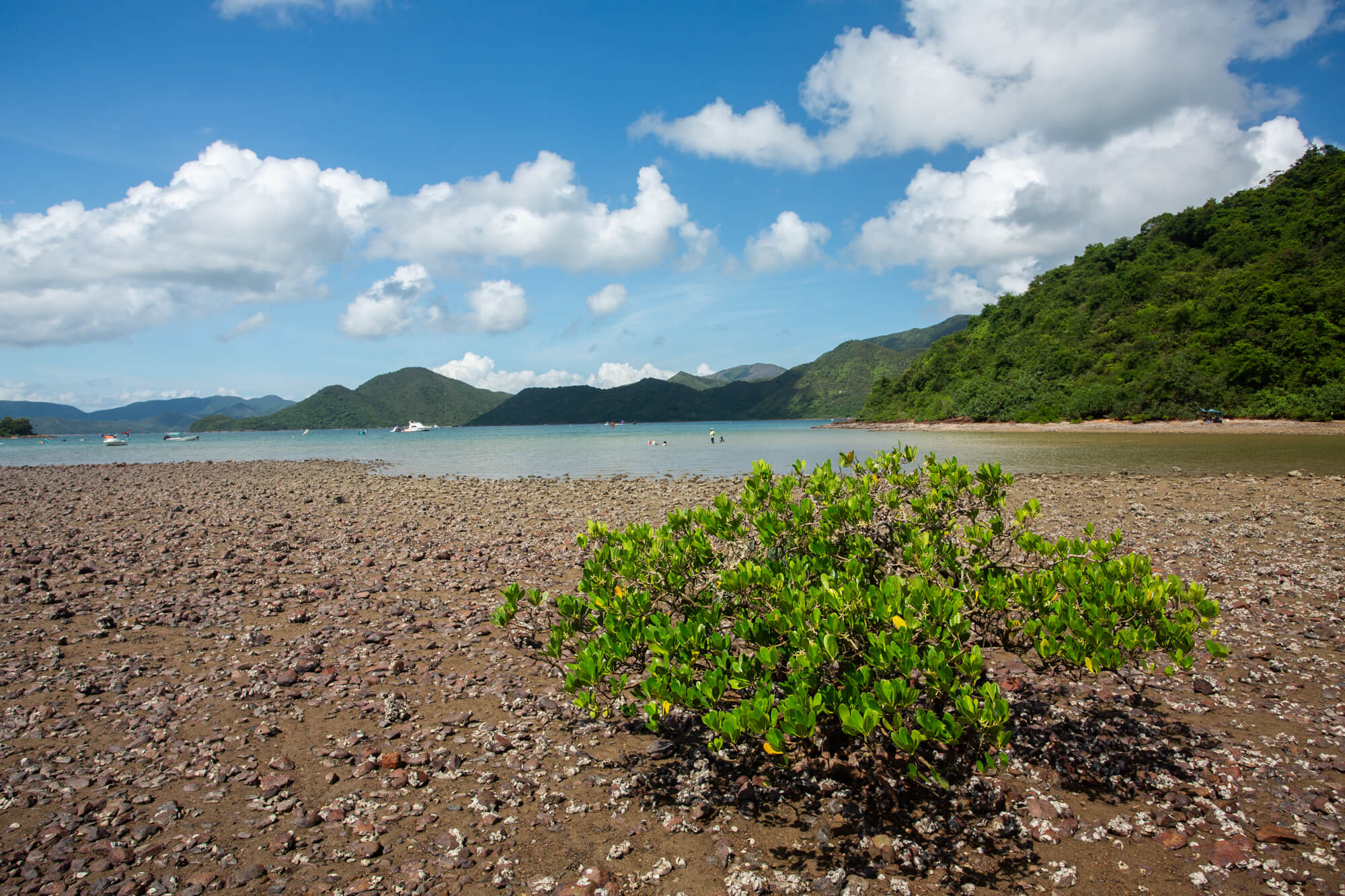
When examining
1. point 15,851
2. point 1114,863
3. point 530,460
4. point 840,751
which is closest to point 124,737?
point 15,851

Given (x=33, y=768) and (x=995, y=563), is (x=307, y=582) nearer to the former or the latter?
(x=33, y=768)

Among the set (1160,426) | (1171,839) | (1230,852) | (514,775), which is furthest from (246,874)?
(1160,426)

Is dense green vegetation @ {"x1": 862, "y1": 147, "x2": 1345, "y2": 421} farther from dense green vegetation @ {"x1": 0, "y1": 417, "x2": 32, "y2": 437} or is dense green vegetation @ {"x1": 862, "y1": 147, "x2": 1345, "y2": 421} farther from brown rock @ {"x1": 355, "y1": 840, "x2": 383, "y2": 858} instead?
dense green vegetation @ {"x1": 0, "y1": 417, "x2": 32, "y2": 437}

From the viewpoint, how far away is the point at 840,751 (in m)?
4.67

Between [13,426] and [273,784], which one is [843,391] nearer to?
[273,784]

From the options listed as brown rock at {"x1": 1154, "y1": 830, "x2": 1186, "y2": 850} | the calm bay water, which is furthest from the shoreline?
brown rock at {"x1": 1154, "y1": 830, "x2": 1186, "y2": 850}

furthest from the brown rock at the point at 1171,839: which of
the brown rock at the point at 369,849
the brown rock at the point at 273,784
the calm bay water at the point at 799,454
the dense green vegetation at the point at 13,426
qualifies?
the dense green vegetation at the point at 13,426

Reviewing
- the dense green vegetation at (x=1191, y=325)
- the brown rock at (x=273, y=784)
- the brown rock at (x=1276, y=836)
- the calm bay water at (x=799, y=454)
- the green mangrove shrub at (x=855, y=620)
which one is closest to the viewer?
the green mangrove shrub at (x=855, y=620)

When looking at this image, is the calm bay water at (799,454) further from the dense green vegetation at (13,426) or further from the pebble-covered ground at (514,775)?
the dense green vegetation at (13,426)

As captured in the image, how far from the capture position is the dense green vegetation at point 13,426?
4587 inches

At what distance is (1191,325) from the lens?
2399 inches

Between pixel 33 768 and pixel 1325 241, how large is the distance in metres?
90.5

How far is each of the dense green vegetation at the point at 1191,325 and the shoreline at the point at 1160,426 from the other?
46.9 inches

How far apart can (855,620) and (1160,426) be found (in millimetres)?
65346
